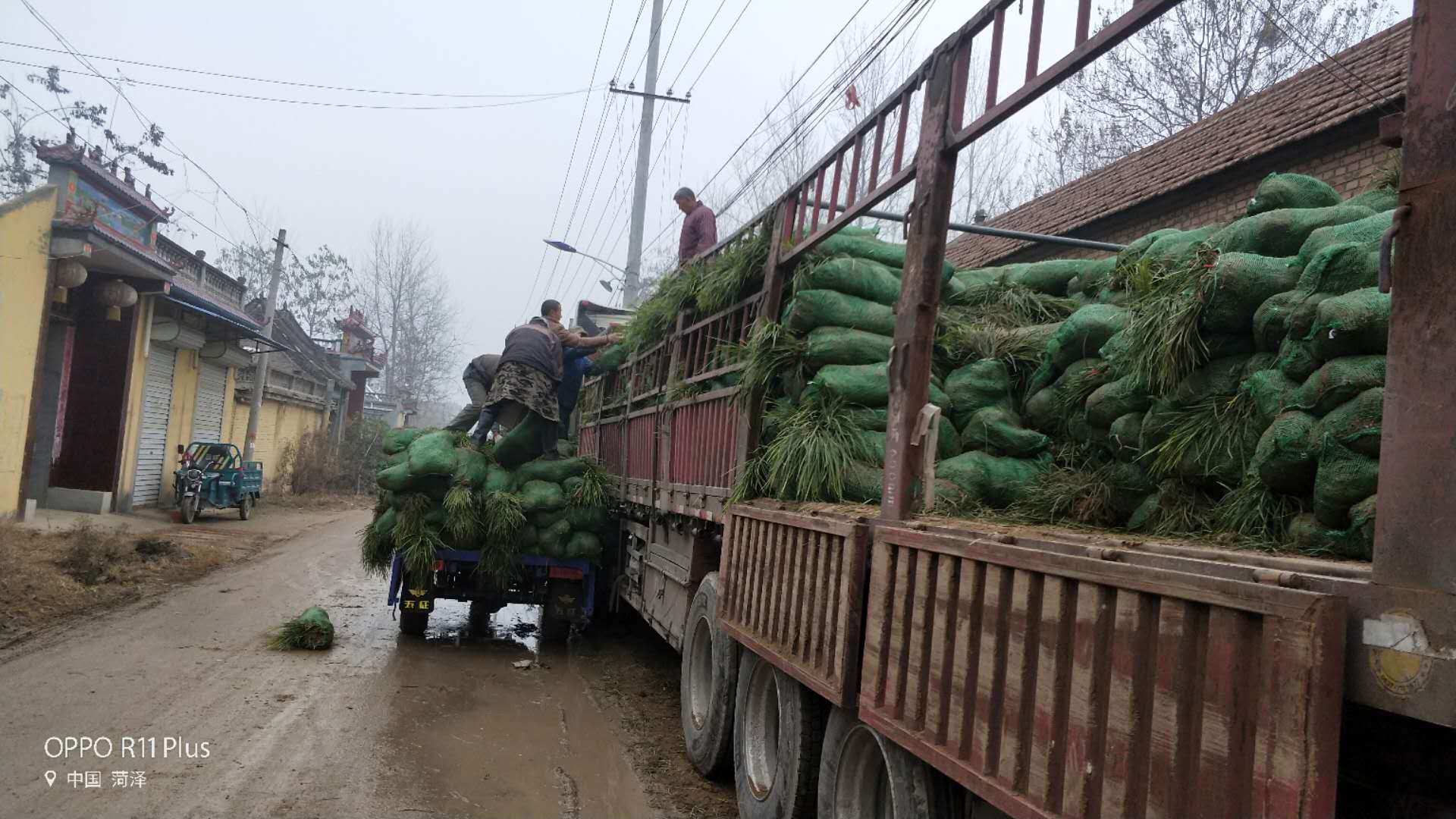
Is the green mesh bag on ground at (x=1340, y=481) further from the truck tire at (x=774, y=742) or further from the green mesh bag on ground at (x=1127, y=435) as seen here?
the truck tire at (x=774, y=742)

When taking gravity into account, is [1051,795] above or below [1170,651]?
below

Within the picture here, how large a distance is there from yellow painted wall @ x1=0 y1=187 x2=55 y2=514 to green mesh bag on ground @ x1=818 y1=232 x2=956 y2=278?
12.2m

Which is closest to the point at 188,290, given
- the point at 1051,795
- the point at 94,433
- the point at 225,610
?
the point at 94,433

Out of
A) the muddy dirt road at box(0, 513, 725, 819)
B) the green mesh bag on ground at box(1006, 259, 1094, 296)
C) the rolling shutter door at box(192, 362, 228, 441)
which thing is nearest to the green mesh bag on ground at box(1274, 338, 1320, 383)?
the green mesh bag on ground at box(1006, 259, 1094, 296)

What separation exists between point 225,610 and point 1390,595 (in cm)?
971

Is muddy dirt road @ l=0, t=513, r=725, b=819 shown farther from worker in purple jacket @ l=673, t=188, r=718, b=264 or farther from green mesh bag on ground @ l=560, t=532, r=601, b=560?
worker in purple jacket @ l=673, t=188, r=718, b=264

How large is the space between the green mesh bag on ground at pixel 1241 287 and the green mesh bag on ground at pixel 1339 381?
0.54 metres

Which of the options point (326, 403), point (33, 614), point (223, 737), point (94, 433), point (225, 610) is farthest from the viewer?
point (326, 403)

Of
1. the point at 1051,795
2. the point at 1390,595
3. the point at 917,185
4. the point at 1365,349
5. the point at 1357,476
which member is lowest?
the point at 1051,795

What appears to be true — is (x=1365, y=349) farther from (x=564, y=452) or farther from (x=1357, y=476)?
(x=564, y=452)

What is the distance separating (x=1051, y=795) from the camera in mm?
2279

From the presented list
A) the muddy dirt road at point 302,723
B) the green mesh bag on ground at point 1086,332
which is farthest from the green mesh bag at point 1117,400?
the muddy dirt road at point 302,723

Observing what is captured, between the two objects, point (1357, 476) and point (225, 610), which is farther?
point (225, 610)

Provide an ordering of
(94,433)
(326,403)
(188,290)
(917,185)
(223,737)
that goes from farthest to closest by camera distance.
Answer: (326,403) → (188,290) → (94,433) → (223,737) → (917,185)
